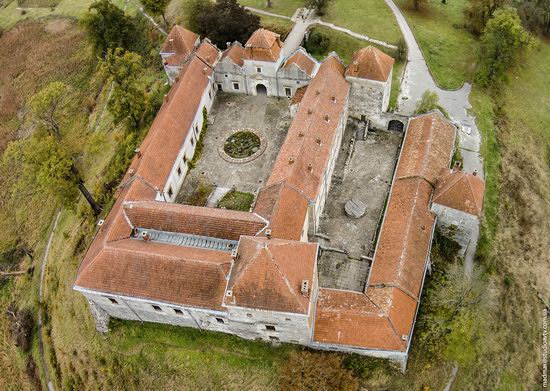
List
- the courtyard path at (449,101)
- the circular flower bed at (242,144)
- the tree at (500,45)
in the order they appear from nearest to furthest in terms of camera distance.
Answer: the courtyard path at (449,101)
the circular flower bed at (242,144)
the tree at (500,45)

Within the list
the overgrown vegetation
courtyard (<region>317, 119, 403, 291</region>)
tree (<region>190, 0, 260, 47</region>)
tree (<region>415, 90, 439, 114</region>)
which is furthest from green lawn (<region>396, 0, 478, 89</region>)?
the overgrown vegetation

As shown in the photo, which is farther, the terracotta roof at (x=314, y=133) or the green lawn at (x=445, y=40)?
the green lawn at (x=445, y=40)

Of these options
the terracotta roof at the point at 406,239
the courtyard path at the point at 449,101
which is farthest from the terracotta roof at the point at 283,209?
the courtyard path at the point at 449,101

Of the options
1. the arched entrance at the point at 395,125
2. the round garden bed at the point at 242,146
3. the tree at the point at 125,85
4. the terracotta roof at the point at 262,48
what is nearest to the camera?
the tree at the point at 125,85

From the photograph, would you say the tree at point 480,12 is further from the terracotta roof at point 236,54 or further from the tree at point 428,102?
the terracotta roof at point 236,54

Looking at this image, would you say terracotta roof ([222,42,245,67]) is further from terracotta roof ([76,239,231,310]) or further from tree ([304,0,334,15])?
terracotta roof ([76,239,231,310])

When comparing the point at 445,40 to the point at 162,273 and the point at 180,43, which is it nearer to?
the point at 180,43

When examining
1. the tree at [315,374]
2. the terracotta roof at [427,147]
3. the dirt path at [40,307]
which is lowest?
the dirt path at [40,307]
